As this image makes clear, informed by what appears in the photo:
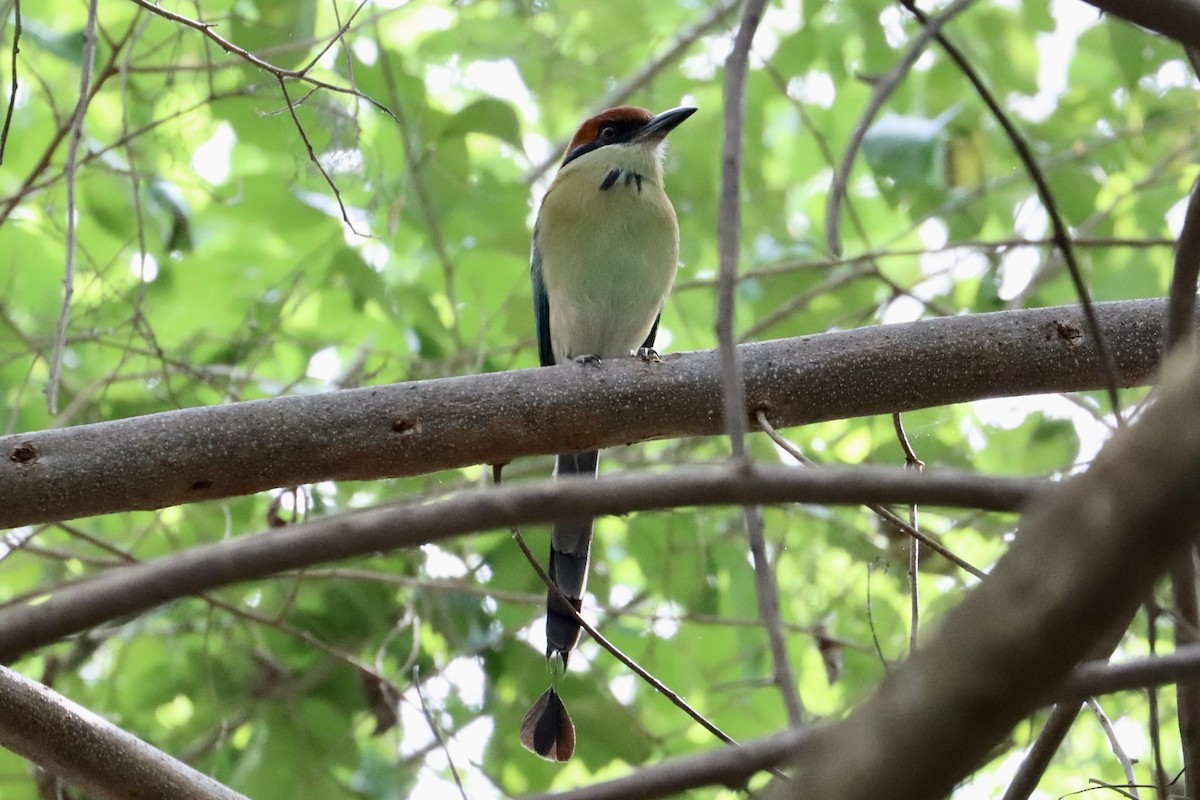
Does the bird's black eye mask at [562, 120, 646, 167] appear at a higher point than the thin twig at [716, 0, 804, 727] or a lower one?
higher

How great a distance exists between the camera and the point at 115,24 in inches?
156

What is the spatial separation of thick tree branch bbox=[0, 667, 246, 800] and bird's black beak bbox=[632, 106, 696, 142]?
109 inches

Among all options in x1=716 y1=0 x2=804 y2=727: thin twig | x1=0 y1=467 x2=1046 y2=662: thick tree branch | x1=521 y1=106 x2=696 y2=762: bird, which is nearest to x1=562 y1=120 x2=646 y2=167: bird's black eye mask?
x1=521 y1=106 x2=696 y2=762: bird

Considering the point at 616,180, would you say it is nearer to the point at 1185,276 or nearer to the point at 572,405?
the point at 572,405

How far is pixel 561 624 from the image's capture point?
10.6 ft

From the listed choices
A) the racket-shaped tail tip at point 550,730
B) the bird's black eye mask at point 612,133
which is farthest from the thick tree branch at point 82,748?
the bird's black eye mask at point 612,133

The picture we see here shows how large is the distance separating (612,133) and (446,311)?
90 centimetres

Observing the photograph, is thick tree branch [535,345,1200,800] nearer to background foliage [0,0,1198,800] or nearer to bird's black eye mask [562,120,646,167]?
background foliage [0,0,1198,800]

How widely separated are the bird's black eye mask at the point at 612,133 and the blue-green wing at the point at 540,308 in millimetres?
416

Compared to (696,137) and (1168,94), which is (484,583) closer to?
(696,137)

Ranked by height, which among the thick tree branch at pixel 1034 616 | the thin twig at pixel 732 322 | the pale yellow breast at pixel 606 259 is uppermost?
the pale yellow breast at pixel 606 259

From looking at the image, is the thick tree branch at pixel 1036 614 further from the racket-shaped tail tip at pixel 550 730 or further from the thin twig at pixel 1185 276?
the racket-shaped tail tip at pixel 550 730

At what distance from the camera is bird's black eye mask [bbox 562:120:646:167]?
4.41 metres

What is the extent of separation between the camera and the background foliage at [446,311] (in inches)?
144
